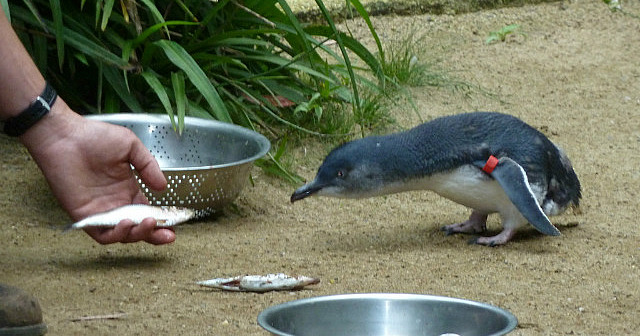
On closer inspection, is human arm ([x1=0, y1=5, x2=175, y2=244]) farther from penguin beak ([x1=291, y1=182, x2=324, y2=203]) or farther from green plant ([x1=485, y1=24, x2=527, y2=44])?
green plant ([x1=485, y1=24, x2=527, y2=44])

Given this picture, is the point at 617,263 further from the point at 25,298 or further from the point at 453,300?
the point at 25,298

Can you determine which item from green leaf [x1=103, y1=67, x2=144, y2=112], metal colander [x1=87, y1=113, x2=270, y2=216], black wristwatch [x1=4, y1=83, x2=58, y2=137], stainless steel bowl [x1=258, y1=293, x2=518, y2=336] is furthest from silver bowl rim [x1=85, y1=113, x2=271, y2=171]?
stainless steel bowl [x1=258, y1=293, x2=518, y2=336]

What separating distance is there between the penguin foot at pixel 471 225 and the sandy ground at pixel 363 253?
5 centimetres

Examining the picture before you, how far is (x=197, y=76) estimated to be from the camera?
4.34m

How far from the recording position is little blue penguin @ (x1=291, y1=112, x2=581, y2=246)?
3729 millimetres

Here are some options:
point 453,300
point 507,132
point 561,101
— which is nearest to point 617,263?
point 507,132

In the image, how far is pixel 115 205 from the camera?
10.5 feet

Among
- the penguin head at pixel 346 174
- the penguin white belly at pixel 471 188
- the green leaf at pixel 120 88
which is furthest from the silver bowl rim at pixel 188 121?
the penguin white belly at pixel 471 188

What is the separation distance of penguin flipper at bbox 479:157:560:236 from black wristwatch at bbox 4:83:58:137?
155cm

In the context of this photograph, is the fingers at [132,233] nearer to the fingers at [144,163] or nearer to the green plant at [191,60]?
the fingers at [144,163]

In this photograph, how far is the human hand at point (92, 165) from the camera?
3.04 m

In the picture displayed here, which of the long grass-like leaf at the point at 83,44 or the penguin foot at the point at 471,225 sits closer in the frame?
the penguin foot at the point at 471,225

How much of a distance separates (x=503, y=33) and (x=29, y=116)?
13.9ft

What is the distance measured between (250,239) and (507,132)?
1016 mm
